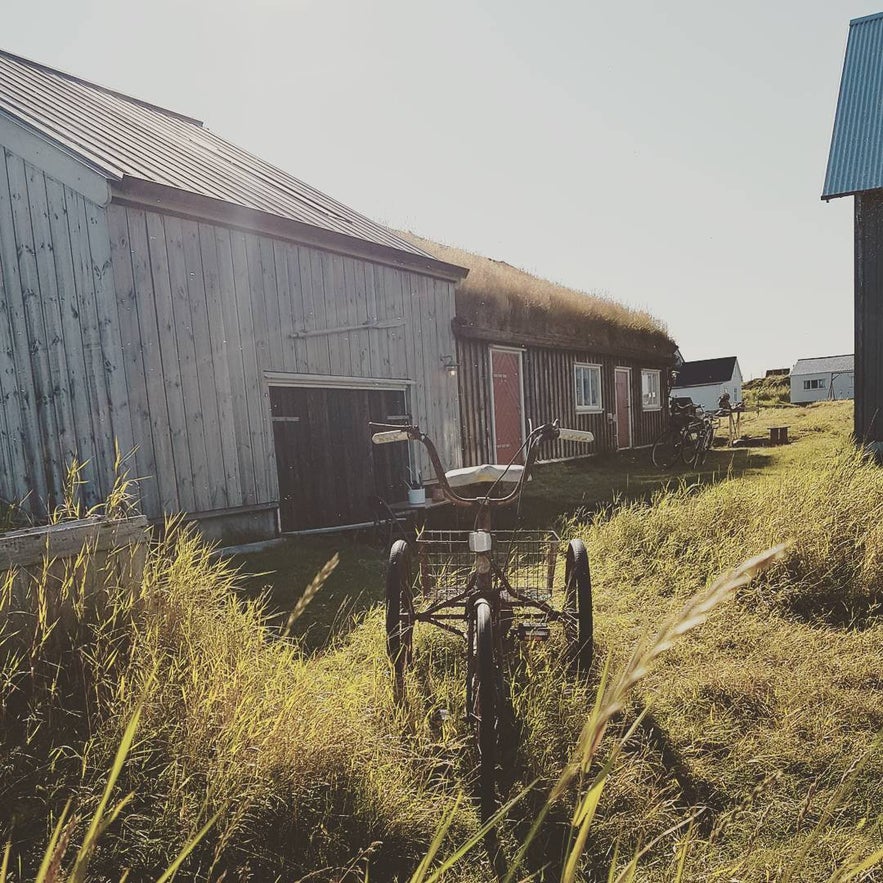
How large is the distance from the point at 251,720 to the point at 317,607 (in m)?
2.91

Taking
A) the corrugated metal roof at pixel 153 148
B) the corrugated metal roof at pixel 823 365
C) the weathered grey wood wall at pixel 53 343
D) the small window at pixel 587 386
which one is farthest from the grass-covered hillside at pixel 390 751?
the corrugated metal roof at pixel 823 365

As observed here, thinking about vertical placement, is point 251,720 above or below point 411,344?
below

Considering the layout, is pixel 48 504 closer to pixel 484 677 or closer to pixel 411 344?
pixel 411 344

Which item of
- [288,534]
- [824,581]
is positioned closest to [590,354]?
[288,534]

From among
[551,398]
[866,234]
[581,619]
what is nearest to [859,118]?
[866,234]

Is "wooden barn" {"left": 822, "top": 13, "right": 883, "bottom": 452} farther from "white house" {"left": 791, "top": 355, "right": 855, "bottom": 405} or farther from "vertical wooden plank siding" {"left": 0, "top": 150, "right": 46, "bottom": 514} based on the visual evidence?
"white house" {"left": 791, "top": 355, "right": 855, "bottom": 405}

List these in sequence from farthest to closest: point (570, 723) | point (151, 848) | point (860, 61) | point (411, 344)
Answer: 1. point (860, 61)
2. point (411, 344)
3. point (570, 723)
4. point (151, 848)

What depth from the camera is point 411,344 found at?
920 cm

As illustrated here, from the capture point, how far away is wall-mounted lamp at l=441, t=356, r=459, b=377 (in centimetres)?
980

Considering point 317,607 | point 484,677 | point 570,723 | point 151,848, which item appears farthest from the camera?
point 317,607

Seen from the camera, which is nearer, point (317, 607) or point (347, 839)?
point (347, 839)

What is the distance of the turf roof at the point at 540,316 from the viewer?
37.4ft

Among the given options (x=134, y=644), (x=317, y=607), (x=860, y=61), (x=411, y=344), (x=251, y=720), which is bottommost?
(x=317, y=607)

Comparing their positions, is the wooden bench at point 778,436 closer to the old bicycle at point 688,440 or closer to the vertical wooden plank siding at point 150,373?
the old bicycle at point 688,440
